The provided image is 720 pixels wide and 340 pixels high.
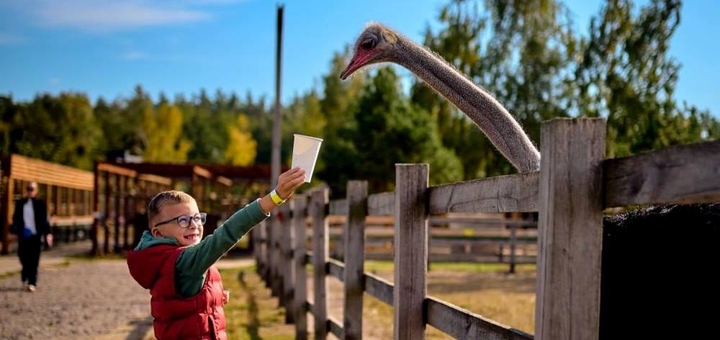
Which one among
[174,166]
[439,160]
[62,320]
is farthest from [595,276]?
[439,160]

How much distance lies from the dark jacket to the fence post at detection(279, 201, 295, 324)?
322 cm

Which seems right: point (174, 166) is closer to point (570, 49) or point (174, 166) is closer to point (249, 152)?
point (570, 49)

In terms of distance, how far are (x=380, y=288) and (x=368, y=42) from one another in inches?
53.2

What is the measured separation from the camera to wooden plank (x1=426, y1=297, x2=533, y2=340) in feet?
9.66

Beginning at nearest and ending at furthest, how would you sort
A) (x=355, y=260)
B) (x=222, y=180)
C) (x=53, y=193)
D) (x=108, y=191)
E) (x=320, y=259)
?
(x=355, y=260)
(x=320, y=259)
(x=108, y=191)
(x=53, y=193)
(x=222, y=180)

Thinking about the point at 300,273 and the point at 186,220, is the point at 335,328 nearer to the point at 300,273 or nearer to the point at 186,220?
the point at 300,273

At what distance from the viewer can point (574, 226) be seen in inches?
87.7

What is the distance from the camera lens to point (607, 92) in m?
23.0

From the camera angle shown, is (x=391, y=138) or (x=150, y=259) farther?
(x=391, y=138)

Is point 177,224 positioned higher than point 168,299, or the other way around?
point 177,224

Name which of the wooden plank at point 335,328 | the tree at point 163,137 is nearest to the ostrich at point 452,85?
the wooden plank at point 335,328

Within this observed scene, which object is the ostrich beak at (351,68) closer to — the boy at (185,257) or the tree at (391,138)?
the boy at (185,257)

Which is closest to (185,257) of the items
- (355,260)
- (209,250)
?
(209,250)

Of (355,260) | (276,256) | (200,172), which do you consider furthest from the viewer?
(200,172)
